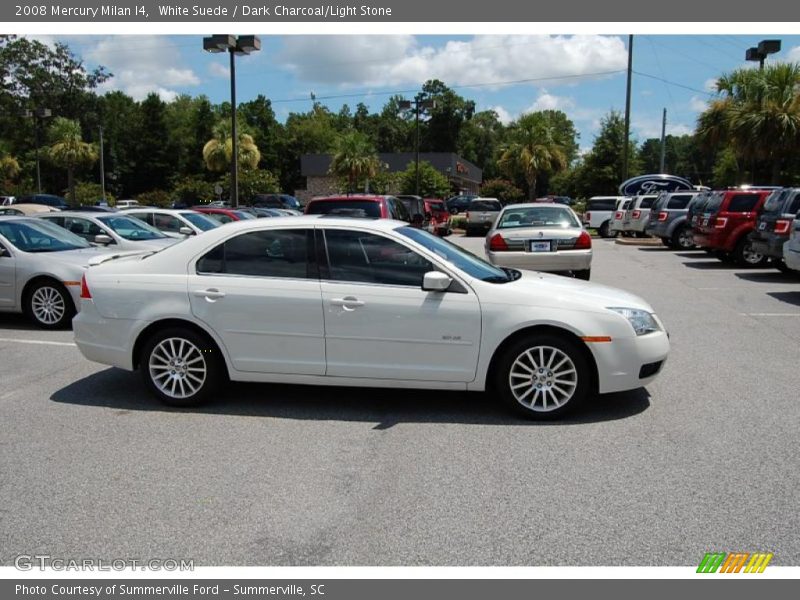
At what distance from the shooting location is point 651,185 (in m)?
34.0

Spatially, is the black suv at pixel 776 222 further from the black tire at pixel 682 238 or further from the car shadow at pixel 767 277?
the black tire at pixel 682 238

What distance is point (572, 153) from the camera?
11631cm

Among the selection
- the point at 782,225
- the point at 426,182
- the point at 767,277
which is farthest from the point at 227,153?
the point at 782,225

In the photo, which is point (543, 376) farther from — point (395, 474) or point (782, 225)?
point (782, 225)

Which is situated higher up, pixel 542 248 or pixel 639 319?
pixel 542 248

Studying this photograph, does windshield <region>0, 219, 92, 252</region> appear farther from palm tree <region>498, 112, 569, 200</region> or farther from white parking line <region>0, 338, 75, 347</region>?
palm tree <region>498, 112, 569, 200</region>

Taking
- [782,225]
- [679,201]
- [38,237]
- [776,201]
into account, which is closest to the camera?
[38,237]

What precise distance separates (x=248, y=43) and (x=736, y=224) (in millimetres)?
13650

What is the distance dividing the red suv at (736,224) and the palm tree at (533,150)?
100ft

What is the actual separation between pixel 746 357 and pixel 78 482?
6738 mm

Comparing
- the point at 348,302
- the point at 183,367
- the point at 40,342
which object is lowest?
the point at 40,342

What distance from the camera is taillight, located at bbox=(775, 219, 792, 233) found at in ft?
45.7

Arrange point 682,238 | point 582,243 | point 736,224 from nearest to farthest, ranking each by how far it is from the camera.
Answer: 1. point 582,243
2. point 736,224
3. point 682,238

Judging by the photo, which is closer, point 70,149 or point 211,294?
point 211,294
